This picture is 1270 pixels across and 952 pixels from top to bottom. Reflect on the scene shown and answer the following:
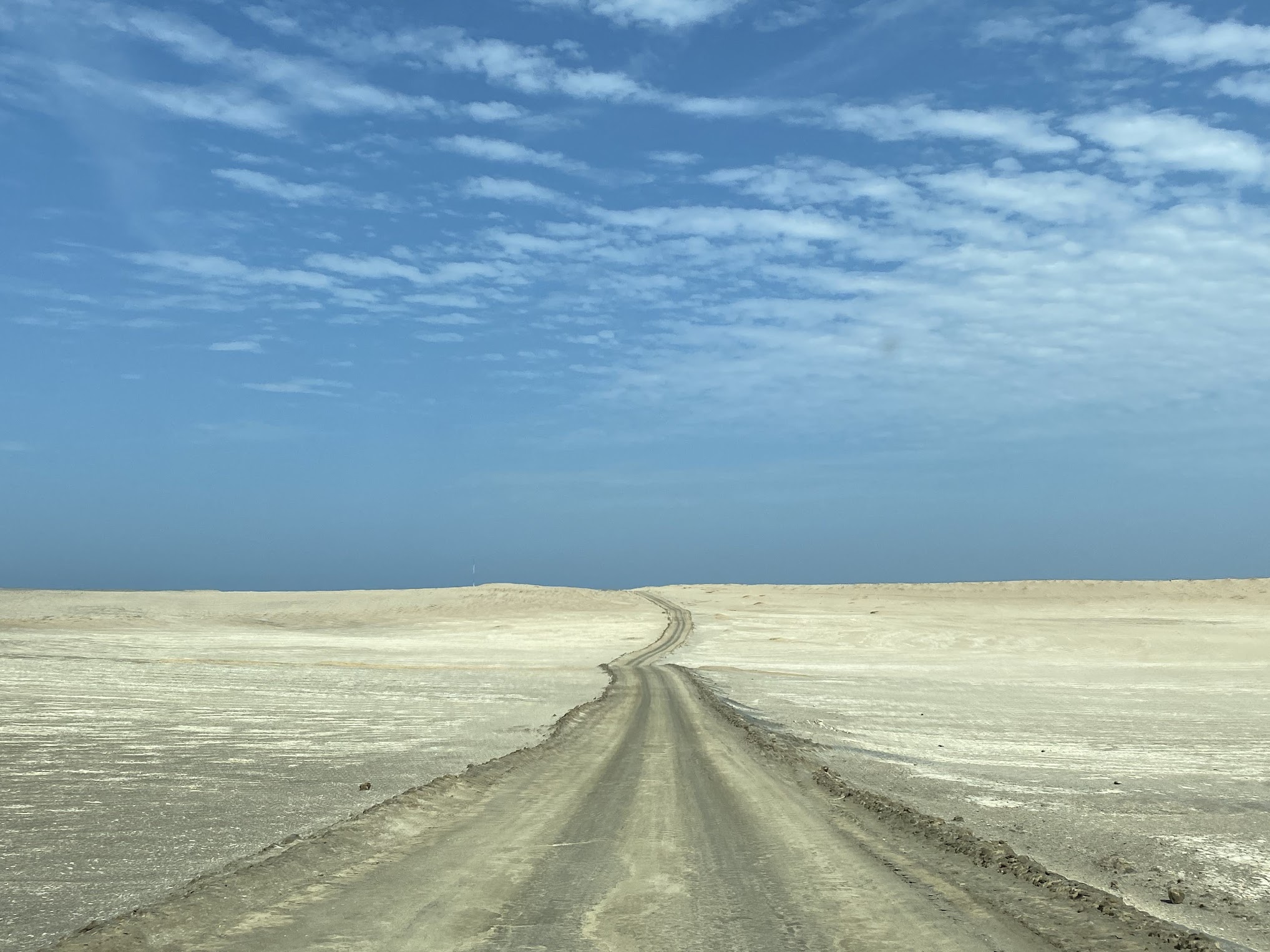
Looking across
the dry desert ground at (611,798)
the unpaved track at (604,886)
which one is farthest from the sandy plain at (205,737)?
the unpaved track at (604,886)

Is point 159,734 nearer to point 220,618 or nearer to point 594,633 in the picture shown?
point 594,633

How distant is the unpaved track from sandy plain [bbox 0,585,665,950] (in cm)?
93

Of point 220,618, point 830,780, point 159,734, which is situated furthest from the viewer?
point 220,618

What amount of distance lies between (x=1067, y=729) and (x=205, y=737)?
51.3 feet

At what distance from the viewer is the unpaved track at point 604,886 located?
6309 millimetres

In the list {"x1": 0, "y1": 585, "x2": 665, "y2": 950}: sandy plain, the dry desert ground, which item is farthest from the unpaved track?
{"x1": 0, "y1": 585, "x2": 665, "y2": 950}: sandy plain

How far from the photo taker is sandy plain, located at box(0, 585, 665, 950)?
8.45 m

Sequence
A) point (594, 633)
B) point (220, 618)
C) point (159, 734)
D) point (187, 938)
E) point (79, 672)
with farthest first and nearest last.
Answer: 1. point (220, 618)
2. point (594, 633)
3. point (79, 672)
4. point (159, 734)
5. point (187, 938)

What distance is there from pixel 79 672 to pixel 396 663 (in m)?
10.8

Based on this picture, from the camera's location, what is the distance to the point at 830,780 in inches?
506

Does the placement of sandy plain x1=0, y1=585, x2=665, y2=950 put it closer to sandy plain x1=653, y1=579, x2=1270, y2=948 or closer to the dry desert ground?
the dry desert ground

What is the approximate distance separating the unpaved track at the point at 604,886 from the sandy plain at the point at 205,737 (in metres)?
0.93

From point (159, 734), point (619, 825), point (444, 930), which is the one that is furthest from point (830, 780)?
point (159, 734)

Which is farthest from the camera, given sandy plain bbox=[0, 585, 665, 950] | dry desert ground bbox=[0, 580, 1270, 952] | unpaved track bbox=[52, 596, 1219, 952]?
sandy plain bbox=[0, 585, 665, 950]
